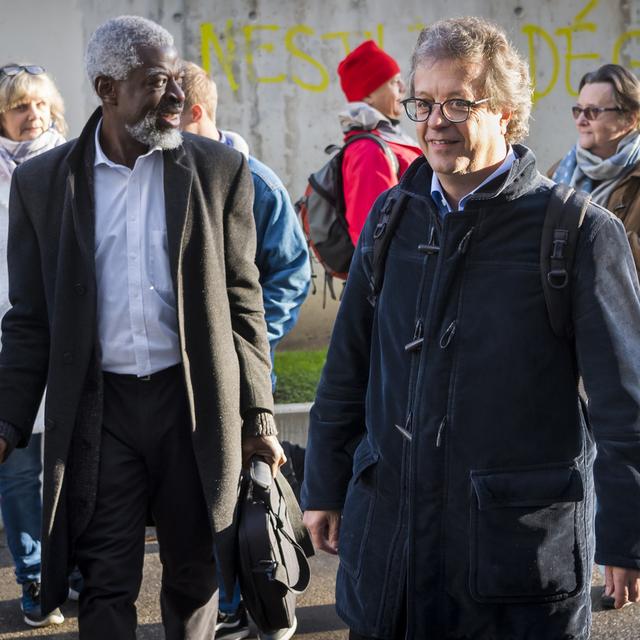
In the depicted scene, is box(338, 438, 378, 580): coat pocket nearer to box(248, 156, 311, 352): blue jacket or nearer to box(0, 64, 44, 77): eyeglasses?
box(248, 156, 311, 352): blue jacket

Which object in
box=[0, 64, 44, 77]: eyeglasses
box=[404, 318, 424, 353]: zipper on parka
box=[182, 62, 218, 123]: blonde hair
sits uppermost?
box=[0, 64, 44, 77]: eyeglasses

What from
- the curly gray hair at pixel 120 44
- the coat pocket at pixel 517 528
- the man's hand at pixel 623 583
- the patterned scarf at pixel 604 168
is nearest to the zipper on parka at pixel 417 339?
the coat pocket at pixel 517 528

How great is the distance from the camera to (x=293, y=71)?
9492 millimetres

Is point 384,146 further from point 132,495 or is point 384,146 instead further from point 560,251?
point 560,251

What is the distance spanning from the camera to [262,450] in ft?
12.2

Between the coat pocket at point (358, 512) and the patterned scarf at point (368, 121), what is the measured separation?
111 inches

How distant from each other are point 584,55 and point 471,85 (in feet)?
25.0

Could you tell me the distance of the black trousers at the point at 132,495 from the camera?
11.4 feet

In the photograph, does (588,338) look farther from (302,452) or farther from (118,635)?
(302,452)

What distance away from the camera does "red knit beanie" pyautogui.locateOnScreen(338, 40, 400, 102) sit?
5.64 m

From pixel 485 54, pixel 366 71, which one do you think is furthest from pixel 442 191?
pixel 366 71

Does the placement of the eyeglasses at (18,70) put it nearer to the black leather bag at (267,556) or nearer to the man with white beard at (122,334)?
the man with white beard at (122,334)

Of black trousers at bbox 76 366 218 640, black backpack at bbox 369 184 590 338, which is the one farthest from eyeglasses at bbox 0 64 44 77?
black backpack at bbox 369 184 590 338

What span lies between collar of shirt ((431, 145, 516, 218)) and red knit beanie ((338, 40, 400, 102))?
2.90m
